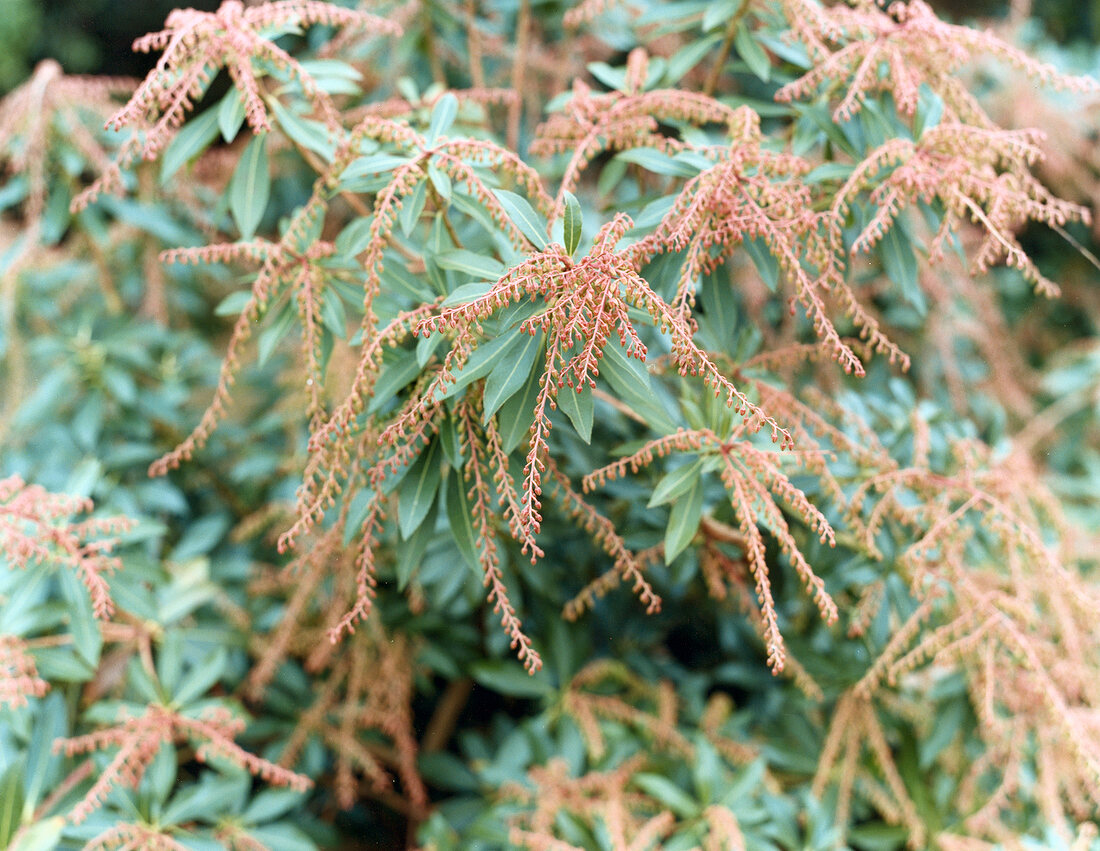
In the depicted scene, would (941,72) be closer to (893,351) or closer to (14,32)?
(893,351)

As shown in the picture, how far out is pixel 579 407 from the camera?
35.9 inches

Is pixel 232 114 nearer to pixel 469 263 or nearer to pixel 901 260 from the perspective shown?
pixel 469 263

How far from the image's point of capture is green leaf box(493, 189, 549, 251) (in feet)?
3.17

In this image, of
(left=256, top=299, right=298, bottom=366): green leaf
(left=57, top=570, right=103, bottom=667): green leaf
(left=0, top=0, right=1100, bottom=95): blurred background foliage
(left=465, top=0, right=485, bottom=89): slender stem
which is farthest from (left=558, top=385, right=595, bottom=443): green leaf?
(left=0, top=0, right=1100, bottom=95): blurred background foliage

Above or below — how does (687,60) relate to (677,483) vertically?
above

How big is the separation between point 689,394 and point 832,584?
482 mm

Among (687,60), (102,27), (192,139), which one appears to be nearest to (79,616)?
(192,139)

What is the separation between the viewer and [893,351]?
1.03m

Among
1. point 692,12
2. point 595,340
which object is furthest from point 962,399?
point 595,340

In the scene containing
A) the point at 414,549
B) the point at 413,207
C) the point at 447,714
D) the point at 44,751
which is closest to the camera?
the point at 413,207

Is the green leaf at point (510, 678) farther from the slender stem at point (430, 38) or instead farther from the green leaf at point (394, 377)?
the slender stem at point (430, 38)

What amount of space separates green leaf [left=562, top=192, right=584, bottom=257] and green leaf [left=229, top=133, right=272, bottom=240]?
56cm

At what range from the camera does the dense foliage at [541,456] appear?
40.4 inches

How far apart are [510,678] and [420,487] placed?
78 cm
